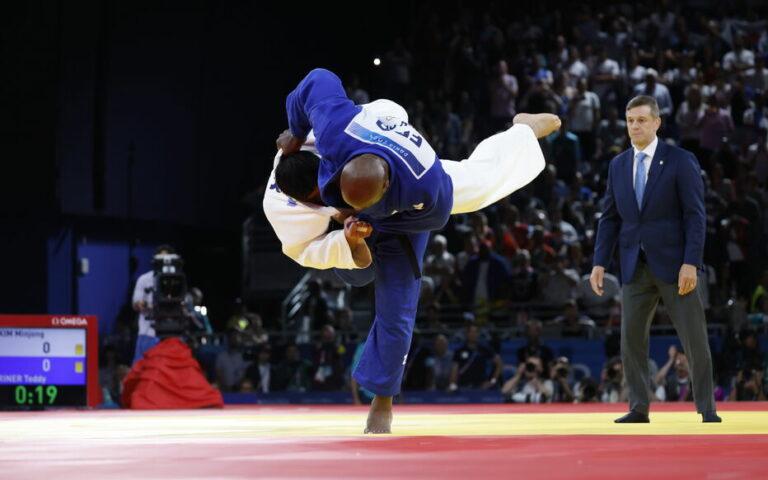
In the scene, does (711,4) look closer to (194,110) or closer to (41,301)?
(194,110)

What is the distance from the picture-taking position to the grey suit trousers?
184 inches

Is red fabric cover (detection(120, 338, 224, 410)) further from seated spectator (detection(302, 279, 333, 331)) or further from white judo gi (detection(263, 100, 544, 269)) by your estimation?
white judo gi (detection(263, 100, 544, 269))

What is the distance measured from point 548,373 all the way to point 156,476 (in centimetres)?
764

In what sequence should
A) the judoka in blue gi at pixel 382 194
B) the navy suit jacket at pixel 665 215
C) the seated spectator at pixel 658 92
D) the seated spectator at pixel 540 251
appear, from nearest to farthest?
1. the judoka in blue gi at pixel 382 194
2. the navy suit jacket at pixel 665 215
3. the seated spectator at pixel 540 251
4. the seated spectator at pixel 658 92

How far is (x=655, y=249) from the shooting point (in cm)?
474

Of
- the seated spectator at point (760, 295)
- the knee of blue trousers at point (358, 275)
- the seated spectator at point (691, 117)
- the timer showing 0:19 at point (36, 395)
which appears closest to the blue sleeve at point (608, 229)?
the knee of blue trousers at point (358, 275)

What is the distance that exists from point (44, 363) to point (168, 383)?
3.13 ft

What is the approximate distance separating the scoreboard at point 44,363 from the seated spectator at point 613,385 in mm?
3947

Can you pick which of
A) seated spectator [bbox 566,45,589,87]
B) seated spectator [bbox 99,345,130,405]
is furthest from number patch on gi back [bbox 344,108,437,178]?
seated spectator [bbox 566,45,589,87]

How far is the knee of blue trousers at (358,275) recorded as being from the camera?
3.99 metres

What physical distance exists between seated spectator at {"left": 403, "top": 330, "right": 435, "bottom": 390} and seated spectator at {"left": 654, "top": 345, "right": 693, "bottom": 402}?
1.91 metres

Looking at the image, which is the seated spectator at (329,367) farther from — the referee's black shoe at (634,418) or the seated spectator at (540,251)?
the referee's black shoe at (634,418)

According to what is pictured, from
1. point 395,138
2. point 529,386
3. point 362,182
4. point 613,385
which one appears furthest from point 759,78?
point 362,182

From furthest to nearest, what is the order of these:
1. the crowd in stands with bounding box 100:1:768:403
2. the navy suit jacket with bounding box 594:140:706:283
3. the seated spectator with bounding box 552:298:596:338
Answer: the seated spectator with bounding box 552:298:596:338, the crowd in stands with bounding box 100:1:768:403, the navy suit jacket with bounding box 594:140:706:283
